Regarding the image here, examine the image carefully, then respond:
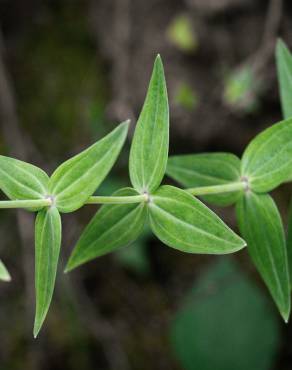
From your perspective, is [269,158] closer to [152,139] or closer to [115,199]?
[152,139]

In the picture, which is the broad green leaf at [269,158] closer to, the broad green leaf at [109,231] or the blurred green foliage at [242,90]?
the broad green leaf at [109,231]

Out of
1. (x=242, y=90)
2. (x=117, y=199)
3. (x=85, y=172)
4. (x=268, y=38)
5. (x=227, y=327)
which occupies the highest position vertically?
(x=268, y=38)

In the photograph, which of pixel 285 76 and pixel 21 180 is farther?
pixel 285 76

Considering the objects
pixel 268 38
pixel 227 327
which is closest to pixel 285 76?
pixel 268 38

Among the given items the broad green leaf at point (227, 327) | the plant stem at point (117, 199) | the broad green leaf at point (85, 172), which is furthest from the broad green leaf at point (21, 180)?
the broad green leaf at point (227, 327)

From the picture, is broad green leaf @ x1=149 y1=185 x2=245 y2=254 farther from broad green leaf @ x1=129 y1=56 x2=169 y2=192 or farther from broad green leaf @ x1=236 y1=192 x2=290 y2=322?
broad green leaf @ x1=236 y1=192 x2=290 y2=322

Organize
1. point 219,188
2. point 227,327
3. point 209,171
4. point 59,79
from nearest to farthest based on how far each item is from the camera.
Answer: point 219,188 → point 209,171 → point 227,327 → point 59,79

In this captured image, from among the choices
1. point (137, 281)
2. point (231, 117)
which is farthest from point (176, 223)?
point (137, 281)

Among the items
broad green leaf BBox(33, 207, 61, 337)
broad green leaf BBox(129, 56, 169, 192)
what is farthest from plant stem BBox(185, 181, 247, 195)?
broad green leaf BBox(33, 207, 61, 337)
